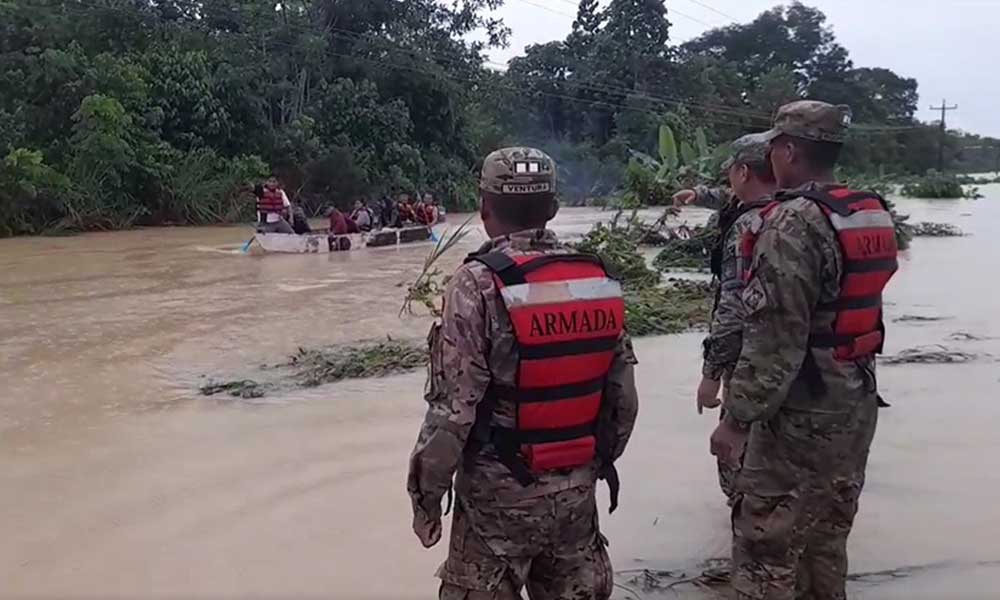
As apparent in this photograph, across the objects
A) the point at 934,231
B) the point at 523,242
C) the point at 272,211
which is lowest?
the point at 934,231

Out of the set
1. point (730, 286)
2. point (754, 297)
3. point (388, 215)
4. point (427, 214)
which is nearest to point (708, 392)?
point (730, 286)

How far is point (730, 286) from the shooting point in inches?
149

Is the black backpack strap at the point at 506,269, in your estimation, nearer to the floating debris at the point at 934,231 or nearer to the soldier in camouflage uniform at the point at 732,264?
the soldier in camouflage uniform at the point at 732,264

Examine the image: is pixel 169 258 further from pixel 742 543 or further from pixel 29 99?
pixel 742 543

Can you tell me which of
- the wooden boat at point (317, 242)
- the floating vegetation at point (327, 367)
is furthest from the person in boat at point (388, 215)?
the floating vegetation at point (327, 367)

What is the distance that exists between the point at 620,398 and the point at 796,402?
705 millimetres

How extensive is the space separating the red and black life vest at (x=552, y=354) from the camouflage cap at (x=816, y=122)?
983 mm

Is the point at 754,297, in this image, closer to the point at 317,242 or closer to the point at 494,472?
the point at 494,472

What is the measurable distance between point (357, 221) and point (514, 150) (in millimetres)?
18523

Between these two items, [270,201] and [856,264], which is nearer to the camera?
[856,264]

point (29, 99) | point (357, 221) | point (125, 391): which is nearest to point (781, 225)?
point (125, 391)

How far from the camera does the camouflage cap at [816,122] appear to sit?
3062 millimetres

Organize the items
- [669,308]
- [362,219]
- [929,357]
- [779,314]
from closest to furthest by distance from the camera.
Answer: [779,314] → [929,357] → [669,308] → [362,219]

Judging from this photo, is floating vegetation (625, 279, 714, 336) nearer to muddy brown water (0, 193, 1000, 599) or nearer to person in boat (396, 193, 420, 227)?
muddy brown water (0, 193, 1000, 599)
